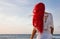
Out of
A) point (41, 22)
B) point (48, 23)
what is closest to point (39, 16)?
point (41, 22)

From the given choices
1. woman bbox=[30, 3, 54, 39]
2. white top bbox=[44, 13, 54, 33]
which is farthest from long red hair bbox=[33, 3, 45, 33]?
white top bbox=[44, 13, 54, 33]

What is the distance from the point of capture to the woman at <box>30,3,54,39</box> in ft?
15.8

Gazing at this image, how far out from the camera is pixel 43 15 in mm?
4863

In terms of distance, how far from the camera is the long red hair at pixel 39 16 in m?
4.82

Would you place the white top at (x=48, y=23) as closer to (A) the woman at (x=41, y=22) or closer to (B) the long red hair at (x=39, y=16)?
(A) the woman at (x=41, y=22)

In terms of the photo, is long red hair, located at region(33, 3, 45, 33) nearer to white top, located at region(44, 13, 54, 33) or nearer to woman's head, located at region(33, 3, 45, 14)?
woman's head, located at region(33, 3, 45, 14)

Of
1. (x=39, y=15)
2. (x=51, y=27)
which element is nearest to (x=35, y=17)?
(x=39, y=15)

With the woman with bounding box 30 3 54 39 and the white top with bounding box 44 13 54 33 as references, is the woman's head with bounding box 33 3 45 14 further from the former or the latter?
the white top with bounding box 44 13 54 33

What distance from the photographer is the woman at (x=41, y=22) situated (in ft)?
15.8

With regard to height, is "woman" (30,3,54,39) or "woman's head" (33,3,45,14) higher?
"woman's head" (33,3,45,14)

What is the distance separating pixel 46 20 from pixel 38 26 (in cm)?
23

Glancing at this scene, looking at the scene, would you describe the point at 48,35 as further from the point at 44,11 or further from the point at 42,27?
the point at 44,11

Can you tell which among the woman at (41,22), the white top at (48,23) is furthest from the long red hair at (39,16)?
the white top at (48,23)

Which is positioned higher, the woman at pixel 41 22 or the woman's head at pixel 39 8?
the woman's head at pixel 39 8
